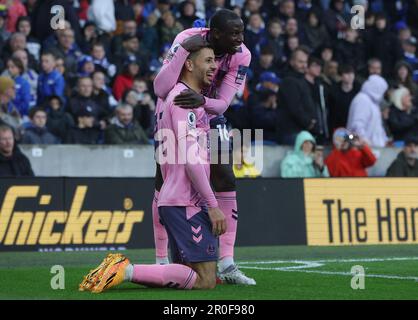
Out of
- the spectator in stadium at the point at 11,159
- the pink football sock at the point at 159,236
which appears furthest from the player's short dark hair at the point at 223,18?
the spectator in stadium at the point at 11,159

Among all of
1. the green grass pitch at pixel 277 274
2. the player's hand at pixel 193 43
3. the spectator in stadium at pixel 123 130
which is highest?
the player's hand at pixel 193 43

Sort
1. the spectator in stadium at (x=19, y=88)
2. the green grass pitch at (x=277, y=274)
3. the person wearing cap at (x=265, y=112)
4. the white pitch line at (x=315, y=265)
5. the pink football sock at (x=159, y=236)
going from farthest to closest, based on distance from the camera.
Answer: the person wearing cap at (x=265, y=112) → the spectator in stadium at (x=19, y=88) → the white pitch line at (x=315, y=265) → the pink football sock at (x=159, y=236) → the green grass pitch at (x=277, y=274)

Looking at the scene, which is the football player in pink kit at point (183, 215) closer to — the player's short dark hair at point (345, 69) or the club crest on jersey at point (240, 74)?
the club crest on jersey at point (240, 74)

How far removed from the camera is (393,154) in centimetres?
1941

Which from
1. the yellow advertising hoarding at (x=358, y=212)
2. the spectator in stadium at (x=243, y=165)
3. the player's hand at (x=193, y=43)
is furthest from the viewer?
the spectator in stadium at (x=243, y=165)

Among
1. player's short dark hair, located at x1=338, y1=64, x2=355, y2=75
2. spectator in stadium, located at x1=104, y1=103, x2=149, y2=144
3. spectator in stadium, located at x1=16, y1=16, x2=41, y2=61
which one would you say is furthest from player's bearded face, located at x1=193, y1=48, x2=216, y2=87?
player's short dark hair, located at x1=338, y1=64, x2=355, y2=75

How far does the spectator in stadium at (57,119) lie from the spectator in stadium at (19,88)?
1.13ft

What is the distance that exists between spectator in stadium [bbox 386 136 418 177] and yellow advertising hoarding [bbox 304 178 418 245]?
154 centimetres

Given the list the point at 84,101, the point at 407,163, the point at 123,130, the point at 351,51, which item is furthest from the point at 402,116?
the point at 84,101

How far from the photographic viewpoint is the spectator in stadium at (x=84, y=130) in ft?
59.8

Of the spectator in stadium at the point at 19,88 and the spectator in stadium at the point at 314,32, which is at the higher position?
the spectator in stadium at the point at 314,32

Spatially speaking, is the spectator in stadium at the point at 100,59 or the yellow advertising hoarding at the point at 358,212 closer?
the yellow advertising hoarding at the point at 358,212

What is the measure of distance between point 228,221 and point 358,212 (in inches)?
239
